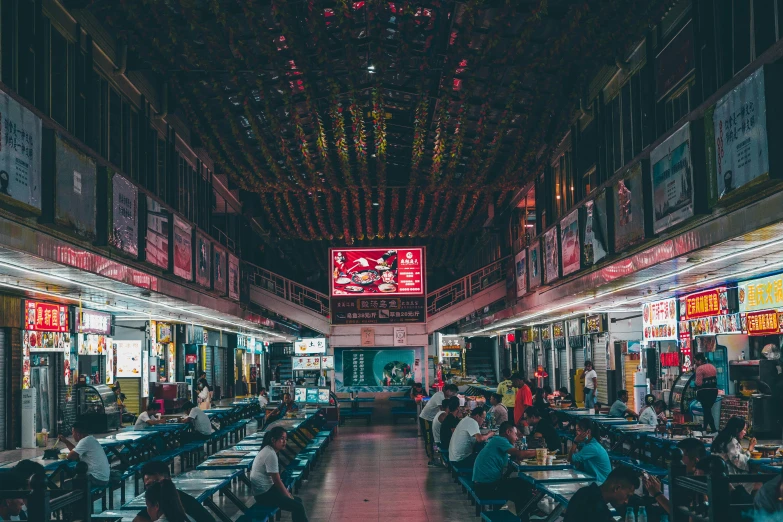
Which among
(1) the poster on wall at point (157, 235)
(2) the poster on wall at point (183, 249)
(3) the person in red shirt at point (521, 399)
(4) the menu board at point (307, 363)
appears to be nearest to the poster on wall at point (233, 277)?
(4) the menu board at point (307, 363)

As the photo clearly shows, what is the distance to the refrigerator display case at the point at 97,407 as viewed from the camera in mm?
22786

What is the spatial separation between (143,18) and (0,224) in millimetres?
3385

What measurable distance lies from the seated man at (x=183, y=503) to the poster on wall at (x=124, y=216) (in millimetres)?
5928

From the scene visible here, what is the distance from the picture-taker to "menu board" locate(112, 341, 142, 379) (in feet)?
96.8

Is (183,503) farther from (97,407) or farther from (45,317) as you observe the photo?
(97,407)

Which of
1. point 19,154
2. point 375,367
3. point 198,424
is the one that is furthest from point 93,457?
point 375,367

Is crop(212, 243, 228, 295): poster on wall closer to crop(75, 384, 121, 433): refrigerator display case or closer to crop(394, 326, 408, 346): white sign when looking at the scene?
crop(75, 384, 121, 433): refrigerator display case

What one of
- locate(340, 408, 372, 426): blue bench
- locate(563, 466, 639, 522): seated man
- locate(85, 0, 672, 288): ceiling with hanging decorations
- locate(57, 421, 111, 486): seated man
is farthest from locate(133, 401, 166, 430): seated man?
locate(563, 466, 639, 522): seated man

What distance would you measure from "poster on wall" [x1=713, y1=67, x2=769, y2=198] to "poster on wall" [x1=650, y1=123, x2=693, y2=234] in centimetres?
87

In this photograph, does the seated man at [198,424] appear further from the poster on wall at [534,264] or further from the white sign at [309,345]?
the white sign at [309,345]

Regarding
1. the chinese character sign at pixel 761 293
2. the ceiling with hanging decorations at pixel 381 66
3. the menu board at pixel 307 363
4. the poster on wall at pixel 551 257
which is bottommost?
the menu board at pixel 307 363

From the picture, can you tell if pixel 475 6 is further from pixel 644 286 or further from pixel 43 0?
pixel 644 286

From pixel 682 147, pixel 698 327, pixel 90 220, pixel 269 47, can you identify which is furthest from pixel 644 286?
pixel 90 220

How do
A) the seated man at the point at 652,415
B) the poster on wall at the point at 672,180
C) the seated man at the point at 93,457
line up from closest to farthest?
the poster on wall at the point at 672,180
the seated man at the point at 93,457
the seated man at the point at 652,415
